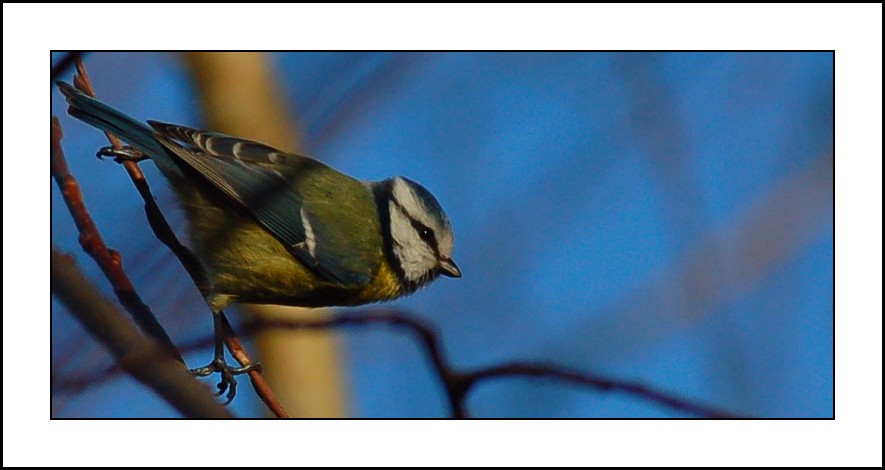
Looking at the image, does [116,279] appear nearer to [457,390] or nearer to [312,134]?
[312,134]

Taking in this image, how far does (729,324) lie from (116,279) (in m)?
0.92

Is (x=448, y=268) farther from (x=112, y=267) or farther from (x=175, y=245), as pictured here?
(x=112, y=267)

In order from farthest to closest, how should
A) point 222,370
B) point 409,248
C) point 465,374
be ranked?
point 409,248, point 222,370, point 465,374

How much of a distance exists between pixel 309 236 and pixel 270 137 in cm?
25

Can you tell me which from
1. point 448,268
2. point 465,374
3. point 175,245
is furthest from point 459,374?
point 448,268

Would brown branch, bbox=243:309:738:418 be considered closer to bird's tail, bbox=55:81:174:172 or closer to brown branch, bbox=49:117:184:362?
brown branch, bbox=49:117:184:362

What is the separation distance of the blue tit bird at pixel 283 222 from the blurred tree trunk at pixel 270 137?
0.09 metres

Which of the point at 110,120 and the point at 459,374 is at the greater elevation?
the point at 110,120

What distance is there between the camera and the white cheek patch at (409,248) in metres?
2.16

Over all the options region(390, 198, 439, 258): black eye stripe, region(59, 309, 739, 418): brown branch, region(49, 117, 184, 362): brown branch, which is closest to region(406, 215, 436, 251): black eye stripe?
region(390, 198, 439, 258): black eye stripe

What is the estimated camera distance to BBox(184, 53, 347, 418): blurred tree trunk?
199 cm

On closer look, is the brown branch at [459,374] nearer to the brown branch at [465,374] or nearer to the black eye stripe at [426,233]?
the brown branch at [465,374]

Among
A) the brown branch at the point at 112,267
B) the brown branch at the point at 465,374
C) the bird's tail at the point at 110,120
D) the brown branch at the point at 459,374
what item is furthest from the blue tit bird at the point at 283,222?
the brown branch at the point at 465,374

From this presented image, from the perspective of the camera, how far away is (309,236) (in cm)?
207
